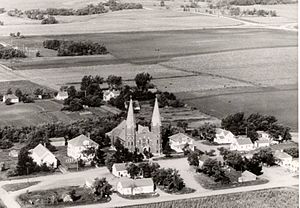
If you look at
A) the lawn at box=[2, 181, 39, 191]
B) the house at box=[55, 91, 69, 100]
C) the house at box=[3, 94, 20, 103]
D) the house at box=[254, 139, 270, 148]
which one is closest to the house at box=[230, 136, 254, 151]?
the house at box=[254, 139, 270, 148]

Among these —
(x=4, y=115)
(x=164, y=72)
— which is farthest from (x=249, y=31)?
(x=4, y=115)

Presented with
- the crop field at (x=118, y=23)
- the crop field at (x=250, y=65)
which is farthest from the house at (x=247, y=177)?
the crop field at (x=118, y=23)

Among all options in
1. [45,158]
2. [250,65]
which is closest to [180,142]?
[45,158]

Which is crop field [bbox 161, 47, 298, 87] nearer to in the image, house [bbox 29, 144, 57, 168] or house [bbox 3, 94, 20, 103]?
house [bbox 3, 94, 20, 103]

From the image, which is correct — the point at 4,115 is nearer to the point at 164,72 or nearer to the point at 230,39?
the point at 164,72

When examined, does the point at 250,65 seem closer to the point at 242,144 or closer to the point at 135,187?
the point at 242,144
